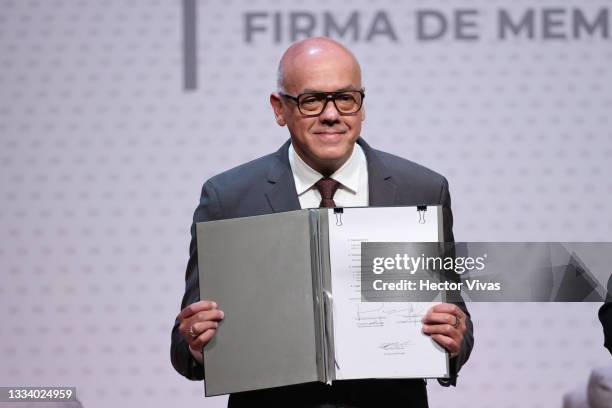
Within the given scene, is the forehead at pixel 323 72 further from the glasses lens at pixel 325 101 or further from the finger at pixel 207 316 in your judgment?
the finger at pixel 207 316

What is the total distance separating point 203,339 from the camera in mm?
1861

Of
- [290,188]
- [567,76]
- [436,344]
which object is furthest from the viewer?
[567,76]

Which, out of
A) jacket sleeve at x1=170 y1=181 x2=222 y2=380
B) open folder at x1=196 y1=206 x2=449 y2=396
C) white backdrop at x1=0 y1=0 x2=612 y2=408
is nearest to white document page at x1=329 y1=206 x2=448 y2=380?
open folder at x1=196 y1=206 x2=449 y2=396

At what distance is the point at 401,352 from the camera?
6.14 ft

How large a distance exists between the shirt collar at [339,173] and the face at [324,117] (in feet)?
0.04

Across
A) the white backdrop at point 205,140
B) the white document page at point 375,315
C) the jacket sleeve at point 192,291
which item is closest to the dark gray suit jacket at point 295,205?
the jacket sleeve at point 192,291

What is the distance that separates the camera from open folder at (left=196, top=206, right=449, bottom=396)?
186 cm

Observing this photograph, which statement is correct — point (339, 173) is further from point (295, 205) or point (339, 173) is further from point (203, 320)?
point (203, 320)

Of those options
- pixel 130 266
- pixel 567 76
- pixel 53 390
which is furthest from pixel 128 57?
pixel 567 76

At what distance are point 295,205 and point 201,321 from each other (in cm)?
35

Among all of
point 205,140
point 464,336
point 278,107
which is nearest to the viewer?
point 464,336

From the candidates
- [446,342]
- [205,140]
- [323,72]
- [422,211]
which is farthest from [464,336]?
[205,140]

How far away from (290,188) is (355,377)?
454mm

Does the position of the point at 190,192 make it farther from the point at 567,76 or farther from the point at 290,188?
the point at 567,76
